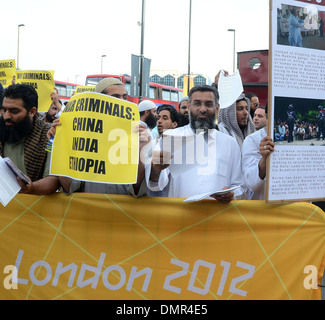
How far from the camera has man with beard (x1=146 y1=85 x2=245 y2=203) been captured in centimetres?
304

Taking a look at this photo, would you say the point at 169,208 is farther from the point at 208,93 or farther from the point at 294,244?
the point at 208,93

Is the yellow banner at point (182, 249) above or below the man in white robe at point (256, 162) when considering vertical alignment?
below

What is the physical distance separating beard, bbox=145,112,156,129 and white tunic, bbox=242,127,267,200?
11.6 ft

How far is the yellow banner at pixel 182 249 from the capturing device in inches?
108

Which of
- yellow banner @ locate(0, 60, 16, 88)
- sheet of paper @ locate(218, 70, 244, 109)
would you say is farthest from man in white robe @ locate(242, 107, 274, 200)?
yellow banner @ locate(0, 60, 16, 88)

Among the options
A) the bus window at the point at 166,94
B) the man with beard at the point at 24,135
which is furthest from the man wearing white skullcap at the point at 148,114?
the bus window at the point at 166,94

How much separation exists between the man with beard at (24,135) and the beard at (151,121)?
380 centimetres

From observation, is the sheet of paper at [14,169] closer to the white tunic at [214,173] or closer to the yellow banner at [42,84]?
the white tunic at [214,173]

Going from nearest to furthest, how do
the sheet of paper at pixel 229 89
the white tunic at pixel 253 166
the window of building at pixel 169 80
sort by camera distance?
the white tunic at pixel 253 166 < the sheet of paper at pixel 229 89 < the window of building at pixel 169 80

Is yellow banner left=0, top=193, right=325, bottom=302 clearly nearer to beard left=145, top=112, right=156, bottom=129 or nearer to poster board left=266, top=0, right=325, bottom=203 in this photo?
poster board left=266, top=0, right=325, bottom=203

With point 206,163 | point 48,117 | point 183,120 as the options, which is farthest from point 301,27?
point 48,117

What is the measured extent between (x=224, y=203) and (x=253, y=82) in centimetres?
642

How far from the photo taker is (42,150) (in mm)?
3084
